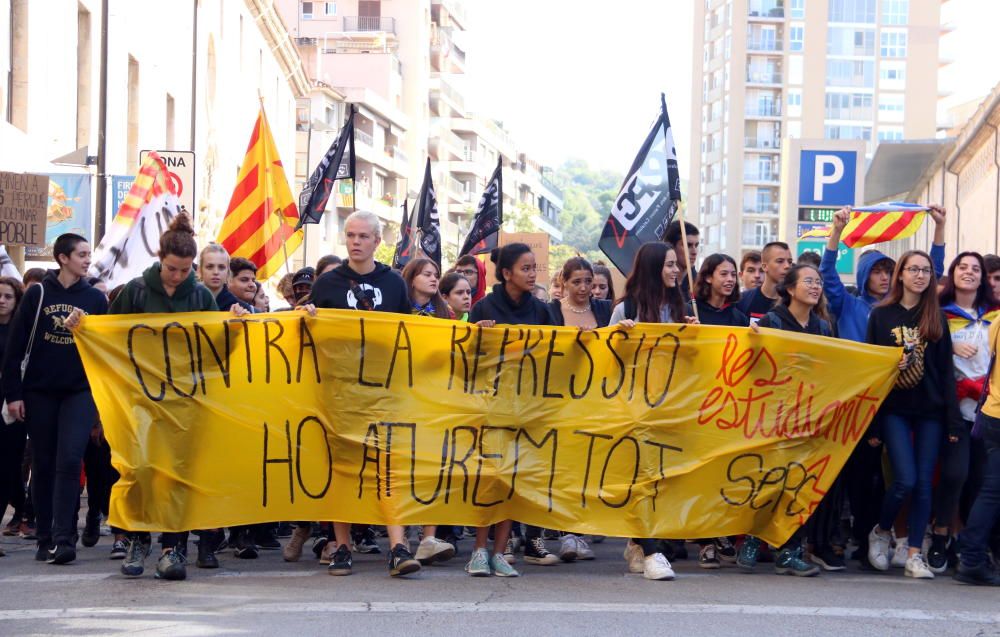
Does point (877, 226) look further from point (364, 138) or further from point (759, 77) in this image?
point (759, 77)

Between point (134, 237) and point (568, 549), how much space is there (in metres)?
4.83

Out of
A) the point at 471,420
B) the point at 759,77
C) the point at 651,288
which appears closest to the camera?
the point at 471,420

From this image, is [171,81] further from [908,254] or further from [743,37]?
[743,37]

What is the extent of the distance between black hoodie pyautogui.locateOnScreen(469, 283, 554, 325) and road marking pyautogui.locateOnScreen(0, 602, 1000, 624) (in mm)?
2072

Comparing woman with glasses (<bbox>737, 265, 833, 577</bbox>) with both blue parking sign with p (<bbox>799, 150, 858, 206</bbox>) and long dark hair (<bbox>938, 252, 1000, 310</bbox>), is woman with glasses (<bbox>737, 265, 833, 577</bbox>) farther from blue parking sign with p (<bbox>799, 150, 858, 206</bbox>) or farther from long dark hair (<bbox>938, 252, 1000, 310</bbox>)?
blue parking sign with p (<bbox>799, 150, 858, 206</bbox>)

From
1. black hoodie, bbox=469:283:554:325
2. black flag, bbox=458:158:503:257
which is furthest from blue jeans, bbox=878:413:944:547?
black flag, bbox=458:158:503:257

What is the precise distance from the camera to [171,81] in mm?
32094

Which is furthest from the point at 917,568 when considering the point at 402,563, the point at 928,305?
the point at 402,563

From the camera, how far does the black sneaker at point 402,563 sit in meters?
8.23

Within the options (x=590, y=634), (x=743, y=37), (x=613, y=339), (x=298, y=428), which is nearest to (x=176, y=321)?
(x=298, y=428)

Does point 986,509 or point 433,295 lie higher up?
point 433,295

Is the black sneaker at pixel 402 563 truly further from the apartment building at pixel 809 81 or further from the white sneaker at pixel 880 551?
the apartment building at pixel 809 81

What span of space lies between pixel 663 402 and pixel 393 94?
3142 inches

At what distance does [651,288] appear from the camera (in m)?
9.06
